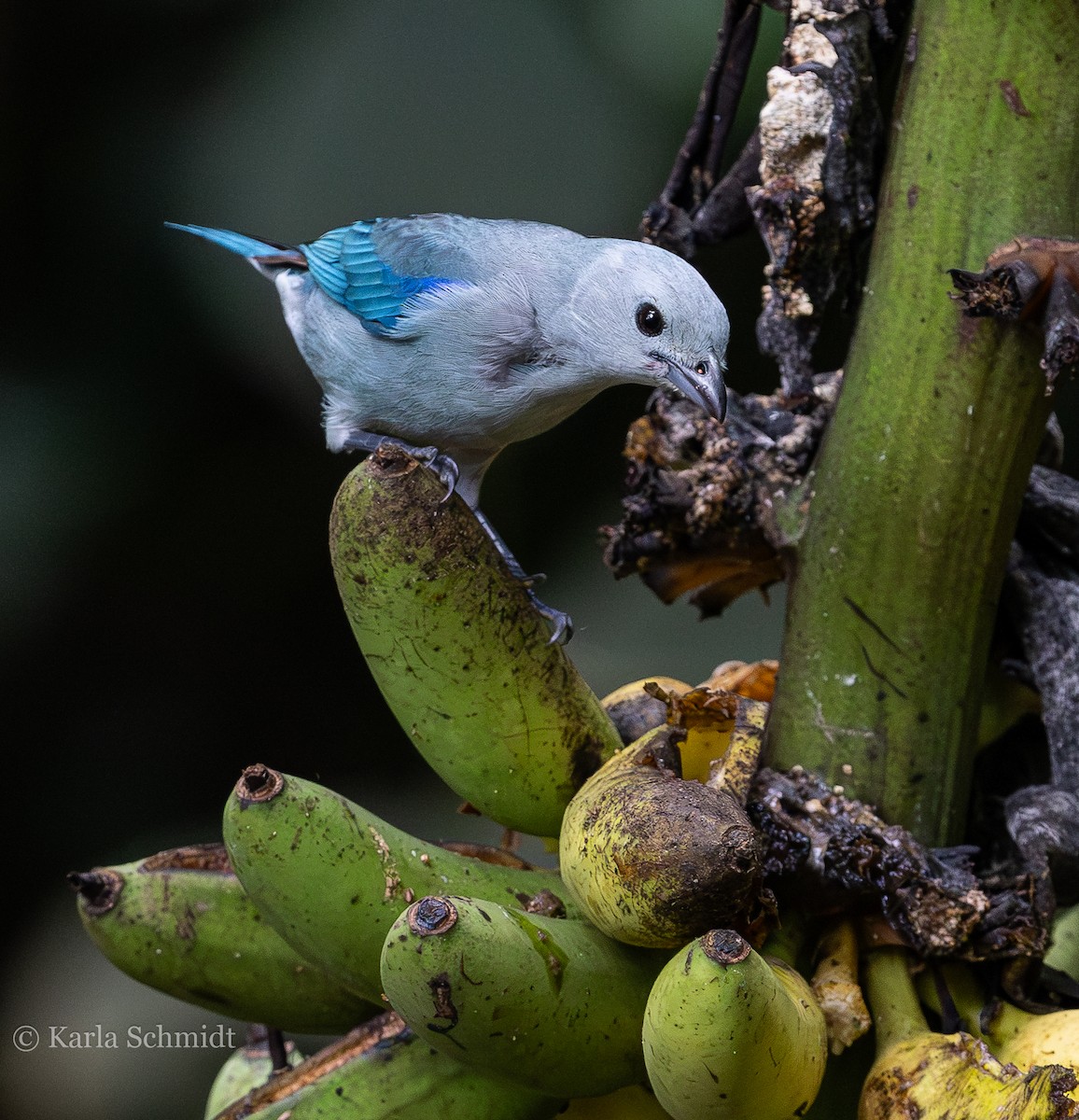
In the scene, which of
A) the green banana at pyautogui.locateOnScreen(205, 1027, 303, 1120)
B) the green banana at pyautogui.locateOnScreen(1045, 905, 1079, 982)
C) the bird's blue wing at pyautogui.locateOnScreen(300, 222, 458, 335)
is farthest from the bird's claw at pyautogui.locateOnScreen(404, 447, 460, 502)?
the green banana at pyautogui.locateOnScreen(1045, 905, 1079, 982)

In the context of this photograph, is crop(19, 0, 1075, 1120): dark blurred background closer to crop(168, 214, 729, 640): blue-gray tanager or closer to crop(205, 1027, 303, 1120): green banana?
crop(168, 214, 729, 640): blue-gray tanager

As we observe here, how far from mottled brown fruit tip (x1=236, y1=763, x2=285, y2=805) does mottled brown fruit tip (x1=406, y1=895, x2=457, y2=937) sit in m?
0.17

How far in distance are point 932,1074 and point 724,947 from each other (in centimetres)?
25

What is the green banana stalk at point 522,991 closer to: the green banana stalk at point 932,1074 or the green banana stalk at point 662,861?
the green banana stalk at point 662,861

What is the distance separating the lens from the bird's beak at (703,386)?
111 centimetres

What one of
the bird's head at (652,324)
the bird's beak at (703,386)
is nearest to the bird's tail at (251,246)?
the bird's head at (652,324)

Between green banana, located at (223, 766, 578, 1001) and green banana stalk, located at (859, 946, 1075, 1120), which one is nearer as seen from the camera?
green banana stalk, located at (859, 946, 1075, 1120)

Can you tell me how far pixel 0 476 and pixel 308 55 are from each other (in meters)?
0.86

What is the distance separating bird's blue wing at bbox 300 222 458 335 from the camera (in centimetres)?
145

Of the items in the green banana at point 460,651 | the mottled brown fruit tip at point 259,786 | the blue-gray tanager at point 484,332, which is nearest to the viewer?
the mottled brown fruit tip at point 259,786

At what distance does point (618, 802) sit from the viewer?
2.80 feet

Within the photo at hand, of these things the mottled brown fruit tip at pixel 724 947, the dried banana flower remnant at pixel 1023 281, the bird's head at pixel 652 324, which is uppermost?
the dried banana flower remnant at pixel 1023 281

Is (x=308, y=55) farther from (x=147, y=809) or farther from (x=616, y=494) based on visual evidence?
(x=147, y=809)

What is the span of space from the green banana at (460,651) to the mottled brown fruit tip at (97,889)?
1.05 feet
